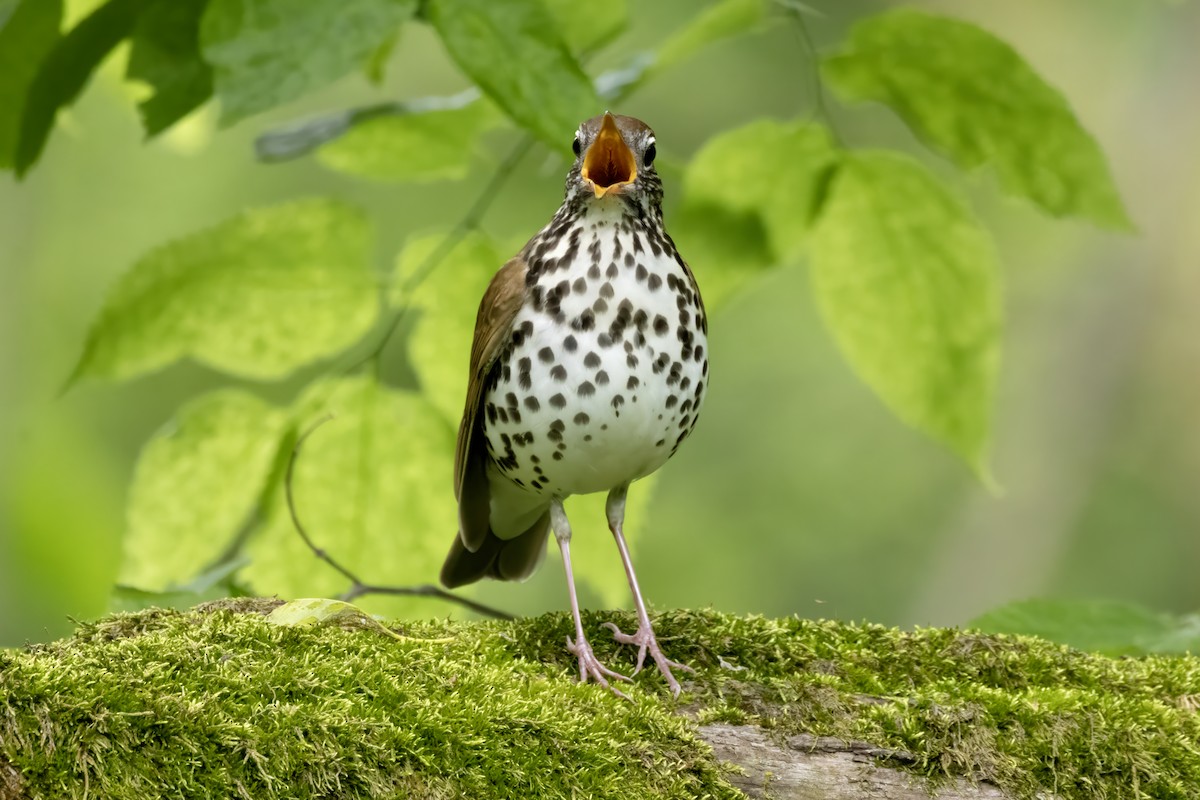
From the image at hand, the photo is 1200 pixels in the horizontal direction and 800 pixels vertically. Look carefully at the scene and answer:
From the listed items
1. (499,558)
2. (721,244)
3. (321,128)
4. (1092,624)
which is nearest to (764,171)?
(721,244)

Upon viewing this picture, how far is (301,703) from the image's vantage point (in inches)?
86.7

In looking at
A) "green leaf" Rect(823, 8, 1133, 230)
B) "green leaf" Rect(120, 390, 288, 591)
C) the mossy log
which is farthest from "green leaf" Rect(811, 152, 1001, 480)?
"green leaf" Rect(120, 390, 288, 591)

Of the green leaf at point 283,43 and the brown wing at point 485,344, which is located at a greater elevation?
the green leaf at point 283,43

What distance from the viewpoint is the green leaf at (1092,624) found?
289cm

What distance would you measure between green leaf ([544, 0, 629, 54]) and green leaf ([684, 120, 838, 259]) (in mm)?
359

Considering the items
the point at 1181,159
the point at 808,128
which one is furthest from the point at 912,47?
the point at 1181,159

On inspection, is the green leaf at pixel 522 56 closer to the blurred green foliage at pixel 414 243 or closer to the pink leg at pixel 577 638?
the blurred green foliage at pixel 414 243

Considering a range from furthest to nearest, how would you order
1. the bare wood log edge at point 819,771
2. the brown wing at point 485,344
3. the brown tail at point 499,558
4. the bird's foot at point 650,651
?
1. the brown tail at point 499,558
2. the brown wing at point 485,344
3. the bird's foot at point 650,651
4. the bare wood log edge at point 819,771

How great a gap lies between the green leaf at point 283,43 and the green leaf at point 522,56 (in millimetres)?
172

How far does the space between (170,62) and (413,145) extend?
0.63 meters

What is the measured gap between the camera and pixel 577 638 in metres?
3.01

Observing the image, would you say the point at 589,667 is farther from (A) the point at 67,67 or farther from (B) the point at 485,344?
(A) the point at 67,67

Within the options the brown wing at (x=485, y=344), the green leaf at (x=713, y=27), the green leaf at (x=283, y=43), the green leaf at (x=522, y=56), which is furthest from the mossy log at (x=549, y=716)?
the green leaf at (x=713, y=27)

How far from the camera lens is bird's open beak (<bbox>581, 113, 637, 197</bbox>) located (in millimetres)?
3104
